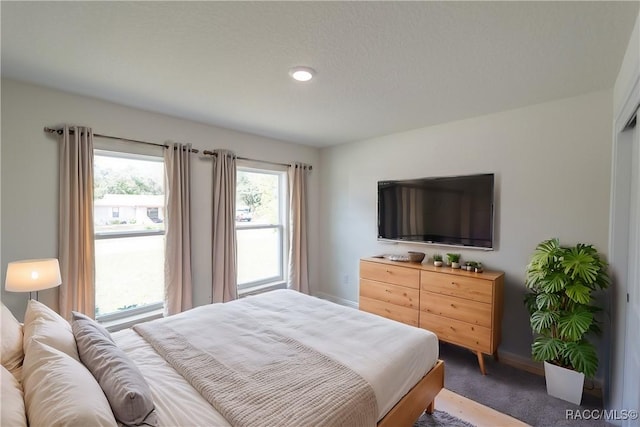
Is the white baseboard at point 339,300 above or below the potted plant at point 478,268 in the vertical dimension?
below

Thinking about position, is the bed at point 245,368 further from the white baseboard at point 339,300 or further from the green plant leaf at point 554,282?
the white baseboard at point 339,300

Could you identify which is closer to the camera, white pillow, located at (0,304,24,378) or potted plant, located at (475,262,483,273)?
white pillow, located at (0,304,24,378)

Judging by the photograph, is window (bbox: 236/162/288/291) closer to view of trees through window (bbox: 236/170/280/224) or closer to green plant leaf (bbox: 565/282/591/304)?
view of trees through window (bbox: 236/170/280/224)

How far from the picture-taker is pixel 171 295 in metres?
2.96

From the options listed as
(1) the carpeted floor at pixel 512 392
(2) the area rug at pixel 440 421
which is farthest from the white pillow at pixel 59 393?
(1) the carpeted floor at pixel 512 392

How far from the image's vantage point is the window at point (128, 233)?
2.75 meters

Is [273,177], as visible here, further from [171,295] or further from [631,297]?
[631,297]

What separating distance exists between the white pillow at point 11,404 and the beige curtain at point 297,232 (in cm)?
313

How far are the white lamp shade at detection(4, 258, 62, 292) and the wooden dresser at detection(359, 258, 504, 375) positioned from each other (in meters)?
2.80

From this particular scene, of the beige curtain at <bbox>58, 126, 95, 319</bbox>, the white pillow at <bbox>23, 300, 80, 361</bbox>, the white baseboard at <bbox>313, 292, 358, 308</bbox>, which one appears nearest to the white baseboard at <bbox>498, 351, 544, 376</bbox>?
the white baseboard at <bbox>313, 292, 358, 308</bbox>

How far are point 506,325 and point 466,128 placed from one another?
6.62 ft

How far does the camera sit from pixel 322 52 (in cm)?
178

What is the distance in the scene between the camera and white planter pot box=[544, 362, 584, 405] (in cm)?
215

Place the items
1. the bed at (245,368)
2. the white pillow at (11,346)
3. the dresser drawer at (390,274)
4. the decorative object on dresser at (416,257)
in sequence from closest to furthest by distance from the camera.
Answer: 1. the bed at (245,368)
2. the white pillow at (11,346)
3. the dresser drawer at (390,274)
4. the decorative object on dresser at (416,257)
